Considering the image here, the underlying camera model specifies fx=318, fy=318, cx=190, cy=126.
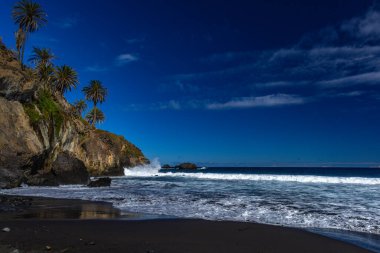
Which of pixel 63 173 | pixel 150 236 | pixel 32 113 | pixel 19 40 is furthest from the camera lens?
pixel 19 40

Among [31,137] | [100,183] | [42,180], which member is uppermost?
[31,137]

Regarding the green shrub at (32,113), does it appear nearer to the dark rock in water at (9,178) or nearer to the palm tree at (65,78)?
the dark rock in water at (9,178)

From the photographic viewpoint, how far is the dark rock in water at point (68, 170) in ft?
113

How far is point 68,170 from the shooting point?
35.1m

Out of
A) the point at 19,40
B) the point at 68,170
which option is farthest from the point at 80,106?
the point at 68,170

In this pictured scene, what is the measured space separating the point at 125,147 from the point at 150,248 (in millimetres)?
80350

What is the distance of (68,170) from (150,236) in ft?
94.9

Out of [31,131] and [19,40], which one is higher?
[19,40]

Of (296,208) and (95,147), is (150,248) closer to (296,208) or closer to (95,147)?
(296,208)

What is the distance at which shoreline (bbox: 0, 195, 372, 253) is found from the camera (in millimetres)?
7516

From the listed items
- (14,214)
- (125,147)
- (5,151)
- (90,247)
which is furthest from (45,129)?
(125,147)

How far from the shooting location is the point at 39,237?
26.3ft

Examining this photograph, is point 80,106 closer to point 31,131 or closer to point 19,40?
point 19,40

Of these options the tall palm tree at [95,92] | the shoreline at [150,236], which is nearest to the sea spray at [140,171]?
the tall palm tree at [95,92]
